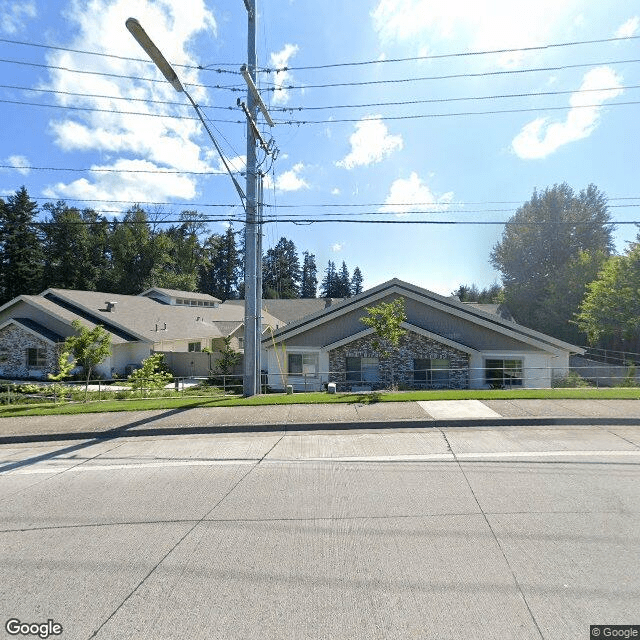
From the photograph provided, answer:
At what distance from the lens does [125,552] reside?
391cm

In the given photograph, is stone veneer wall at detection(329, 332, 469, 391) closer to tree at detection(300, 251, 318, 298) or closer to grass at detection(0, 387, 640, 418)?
grass at detection(0, 387, 640, 418)

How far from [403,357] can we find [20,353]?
74.7 feet

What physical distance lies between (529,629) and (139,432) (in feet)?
25.3

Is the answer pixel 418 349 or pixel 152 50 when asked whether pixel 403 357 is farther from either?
pixel 152 50

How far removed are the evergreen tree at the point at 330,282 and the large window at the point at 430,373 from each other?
8633cm

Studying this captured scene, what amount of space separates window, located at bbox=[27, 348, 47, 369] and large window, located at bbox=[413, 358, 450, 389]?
2155 cm

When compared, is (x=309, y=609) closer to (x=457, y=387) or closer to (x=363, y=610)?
(x=363, y=610)

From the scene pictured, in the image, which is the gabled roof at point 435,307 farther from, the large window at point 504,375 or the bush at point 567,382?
the bush at point 567,382

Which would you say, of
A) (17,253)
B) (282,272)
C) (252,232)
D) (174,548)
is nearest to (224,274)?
(282,272)

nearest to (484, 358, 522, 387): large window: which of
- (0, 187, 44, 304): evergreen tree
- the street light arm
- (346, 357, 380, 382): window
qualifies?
(346, 357, 380, 382): window

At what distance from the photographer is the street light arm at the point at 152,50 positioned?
6.49m

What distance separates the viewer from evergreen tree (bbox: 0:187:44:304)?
48.5m

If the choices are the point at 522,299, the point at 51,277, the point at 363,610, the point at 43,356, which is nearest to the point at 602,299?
the point at 522,299

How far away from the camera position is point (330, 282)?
10681 centimetres
